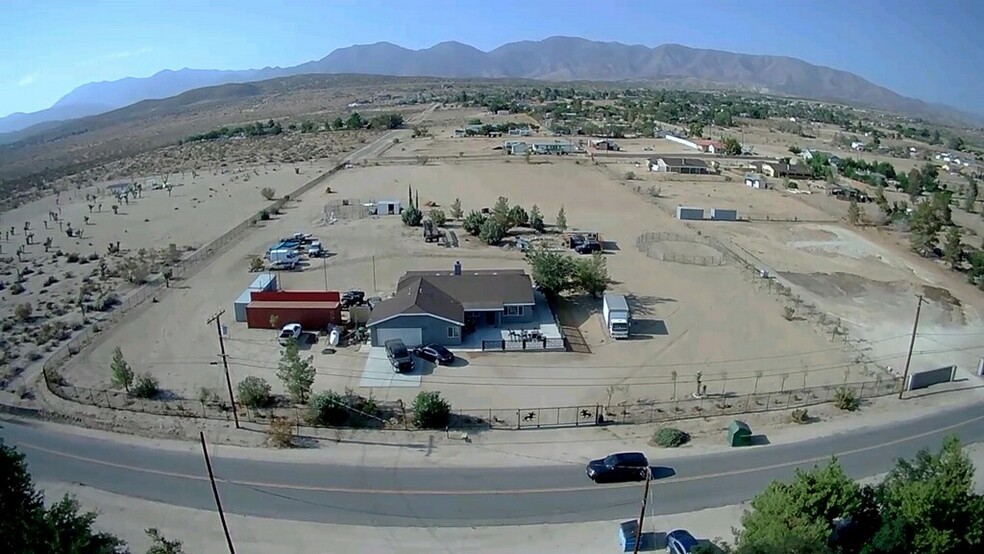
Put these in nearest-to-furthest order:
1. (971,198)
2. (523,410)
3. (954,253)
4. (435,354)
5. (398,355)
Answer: (523,410), (398,355), (435,354), (954,253), (971,198)

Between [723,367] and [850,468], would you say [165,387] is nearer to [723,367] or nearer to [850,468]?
[723,367]

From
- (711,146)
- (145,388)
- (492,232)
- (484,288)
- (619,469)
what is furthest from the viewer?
(711,146)

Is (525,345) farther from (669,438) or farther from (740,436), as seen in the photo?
(740,436)

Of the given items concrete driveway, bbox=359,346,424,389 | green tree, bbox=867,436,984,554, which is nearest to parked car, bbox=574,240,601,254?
concrete driveway, bbox=359,346,424,389

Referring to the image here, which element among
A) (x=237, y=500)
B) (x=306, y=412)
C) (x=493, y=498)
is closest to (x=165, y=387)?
(x=306, y=412)

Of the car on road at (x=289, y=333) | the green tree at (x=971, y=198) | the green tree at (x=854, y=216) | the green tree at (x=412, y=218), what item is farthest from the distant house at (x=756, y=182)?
the car on road at (x=289, y=333)

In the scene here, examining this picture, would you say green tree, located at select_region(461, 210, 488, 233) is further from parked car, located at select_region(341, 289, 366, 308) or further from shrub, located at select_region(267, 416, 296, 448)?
shrub, located at select_region(267, 416, 296, 448)

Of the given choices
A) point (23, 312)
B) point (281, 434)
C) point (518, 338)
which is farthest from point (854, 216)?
point (23, 312)
